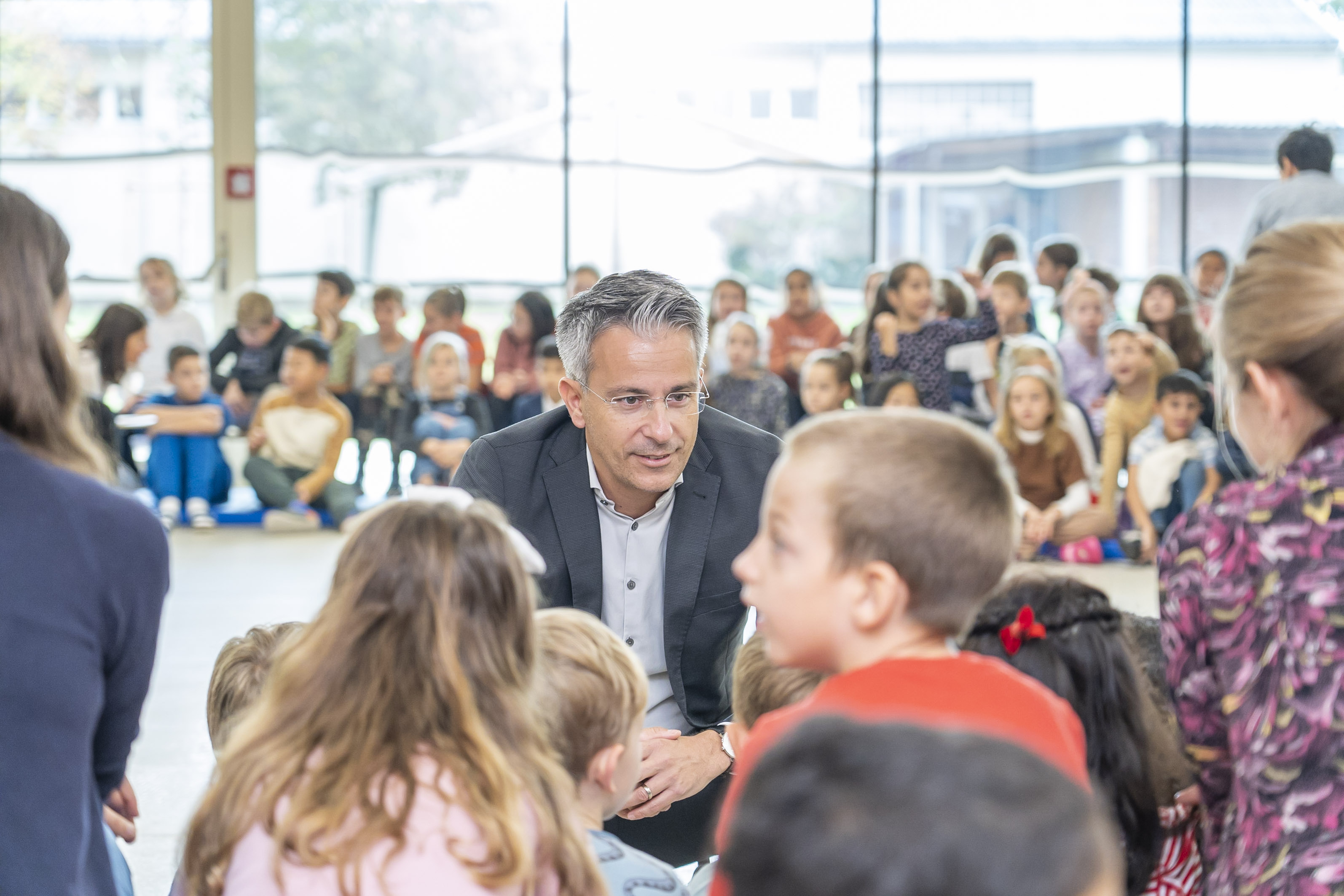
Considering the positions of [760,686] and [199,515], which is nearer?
[760,686]

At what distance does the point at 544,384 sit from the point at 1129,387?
2883 mm

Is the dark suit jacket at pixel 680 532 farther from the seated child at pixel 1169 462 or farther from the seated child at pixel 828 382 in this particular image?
the seated child at pixel 828 382

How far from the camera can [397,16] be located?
8805mm

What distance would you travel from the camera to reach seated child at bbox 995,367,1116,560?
19.3 feet

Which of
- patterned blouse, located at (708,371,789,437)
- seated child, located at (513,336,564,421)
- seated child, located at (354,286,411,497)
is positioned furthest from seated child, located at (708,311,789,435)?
seated child, located at (354,286,411,497)

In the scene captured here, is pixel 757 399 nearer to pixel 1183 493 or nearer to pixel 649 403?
pixel 1183 493

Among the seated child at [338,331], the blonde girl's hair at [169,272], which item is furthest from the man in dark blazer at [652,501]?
the blonde girl's hair at [169,272]

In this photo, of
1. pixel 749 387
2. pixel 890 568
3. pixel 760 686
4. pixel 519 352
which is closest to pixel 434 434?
pixel 519 352

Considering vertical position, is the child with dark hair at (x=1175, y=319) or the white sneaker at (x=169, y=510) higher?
the child with dark hair at (x=1175, y=319)

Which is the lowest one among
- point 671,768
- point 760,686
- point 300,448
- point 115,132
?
point 671,768

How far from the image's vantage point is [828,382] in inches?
256

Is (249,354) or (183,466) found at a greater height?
(249,354)

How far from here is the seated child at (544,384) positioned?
691 centimetres

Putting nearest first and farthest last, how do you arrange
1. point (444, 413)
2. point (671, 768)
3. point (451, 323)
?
point (671, 768) → point (444, 413) → point (451, 323)
